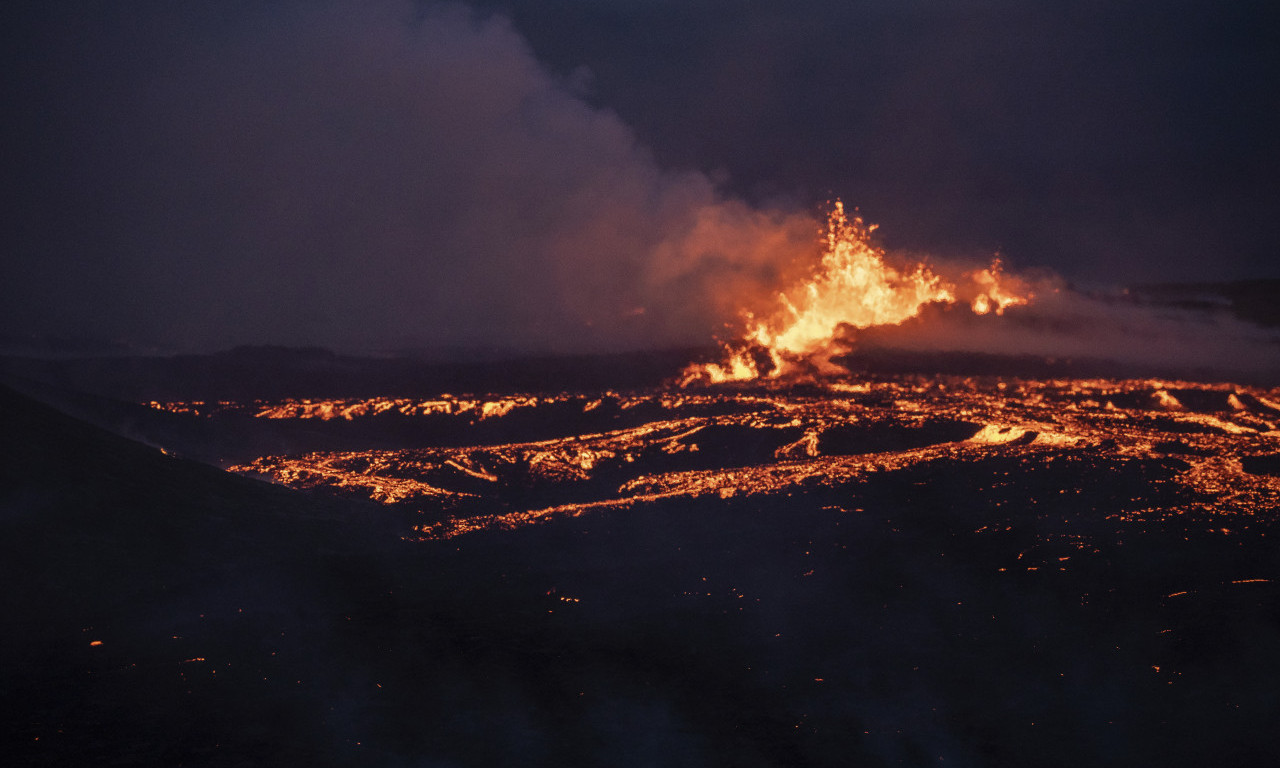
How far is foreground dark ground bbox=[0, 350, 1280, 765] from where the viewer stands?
24.4ft

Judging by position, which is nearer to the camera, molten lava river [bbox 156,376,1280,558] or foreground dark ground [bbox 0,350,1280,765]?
foreground dark ground [bbox 0,350,1280,765]

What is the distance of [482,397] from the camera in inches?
1094

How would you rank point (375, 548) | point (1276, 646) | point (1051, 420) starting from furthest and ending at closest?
1. point (1051, 420)
2. point (375, 548)
3. point (1276, 646)

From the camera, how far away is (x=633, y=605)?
36.1ft

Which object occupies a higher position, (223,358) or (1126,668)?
(223,358)

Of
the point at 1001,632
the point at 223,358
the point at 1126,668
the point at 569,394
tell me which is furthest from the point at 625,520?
the point at 223,358

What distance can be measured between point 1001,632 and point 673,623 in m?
3.28

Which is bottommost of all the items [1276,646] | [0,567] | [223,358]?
[1276,646]

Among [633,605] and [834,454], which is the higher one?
[834,454]

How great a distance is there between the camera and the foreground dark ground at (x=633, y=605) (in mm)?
7441

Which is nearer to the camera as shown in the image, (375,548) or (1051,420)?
(375,548)

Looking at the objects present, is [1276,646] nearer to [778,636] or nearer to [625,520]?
[778,636]

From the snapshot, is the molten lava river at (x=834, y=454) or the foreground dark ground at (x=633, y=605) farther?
the molten lava river at (x=834, y=454)

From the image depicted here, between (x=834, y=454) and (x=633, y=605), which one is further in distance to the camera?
(x=834, y=454)
